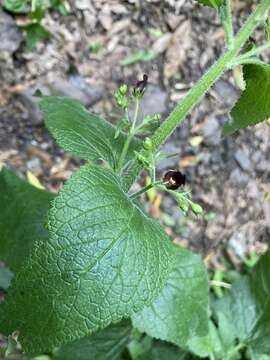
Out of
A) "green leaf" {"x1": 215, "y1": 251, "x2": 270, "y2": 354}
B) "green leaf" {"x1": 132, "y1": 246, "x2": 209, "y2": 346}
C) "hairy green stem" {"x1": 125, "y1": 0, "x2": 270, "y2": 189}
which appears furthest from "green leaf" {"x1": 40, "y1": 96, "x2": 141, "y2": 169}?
"green leaf" {"x1": 215, "y1": 251, "x2": 270, "y2": 354}

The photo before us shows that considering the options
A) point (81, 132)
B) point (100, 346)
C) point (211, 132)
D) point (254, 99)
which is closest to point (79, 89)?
point (211, 132)

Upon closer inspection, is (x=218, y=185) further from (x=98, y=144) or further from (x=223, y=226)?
(x=98, y=144)

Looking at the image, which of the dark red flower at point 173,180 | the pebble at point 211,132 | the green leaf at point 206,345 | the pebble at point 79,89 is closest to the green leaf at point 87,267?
the dark red flower at point 173,180

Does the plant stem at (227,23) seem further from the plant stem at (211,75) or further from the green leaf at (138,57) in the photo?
the green leaf at (138,57)

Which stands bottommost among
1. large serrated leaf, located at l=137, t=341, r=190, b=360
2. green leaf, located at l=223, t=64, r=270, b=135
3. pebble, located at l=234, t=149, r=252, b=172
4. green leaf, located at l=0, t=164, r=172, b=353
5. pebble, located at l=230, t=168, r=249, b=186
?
large serrated leaf, located at l=137, t=341, r=190, b=360

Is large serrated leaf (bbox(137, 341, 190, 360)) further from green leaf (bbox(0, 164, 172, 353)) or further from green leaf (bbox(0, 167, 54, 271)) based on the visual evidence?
green leaf (bbox(0, 164, 172, 353))

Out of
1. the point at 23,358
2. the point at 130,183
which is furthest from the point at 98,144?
the point at 23,358
